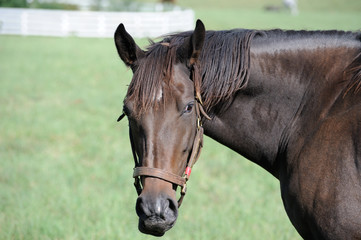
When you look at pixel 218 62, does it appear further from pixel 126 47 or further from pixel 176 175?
pixel 176 175

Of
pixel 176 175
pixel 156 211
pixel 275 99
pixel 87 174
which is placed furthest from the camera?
pixel 87 174

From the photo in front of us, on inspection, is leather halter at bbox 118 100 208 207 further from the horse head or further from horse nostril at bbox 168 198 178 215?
horse nostril at bbox 168 198 178 215

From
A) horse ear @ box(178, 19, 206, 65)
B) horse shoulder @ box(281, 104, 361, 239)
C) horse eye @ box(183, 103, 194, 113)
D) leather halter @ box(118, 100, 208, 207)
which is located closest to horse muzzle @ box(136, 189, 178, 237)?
leather halter @ box(118, 100, 208, 207)

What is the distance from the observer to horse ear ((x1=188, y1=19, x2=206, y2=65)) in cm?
250

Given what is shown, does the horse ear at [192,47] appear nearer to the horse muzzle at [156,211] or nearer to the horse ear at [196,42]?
the horse ear at [196,42]

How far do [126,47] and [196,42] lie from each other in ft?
1.44

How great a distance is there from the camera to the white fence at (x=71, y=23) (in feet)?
83.8

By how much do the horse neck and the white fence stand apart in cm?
2310

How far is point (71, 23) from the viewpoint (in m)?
25.8

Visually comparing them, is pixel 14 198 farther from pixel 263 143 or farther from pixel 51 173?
Result: pixel 263 143

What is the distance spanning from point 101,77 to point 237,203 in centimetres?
967

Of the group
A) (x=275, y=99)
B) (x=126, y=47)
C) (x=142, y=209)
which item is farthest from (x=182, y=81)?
(x=142, y=209)

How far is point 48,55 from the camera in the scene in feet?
60.4

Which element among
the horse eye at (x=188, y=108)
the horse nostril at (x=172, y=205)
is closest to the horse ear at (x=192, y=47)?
the horse eye at (x=188, y=108)
